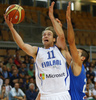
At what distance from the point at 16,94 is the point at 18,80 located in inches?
28.7

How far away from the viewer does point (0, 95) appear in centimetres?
920

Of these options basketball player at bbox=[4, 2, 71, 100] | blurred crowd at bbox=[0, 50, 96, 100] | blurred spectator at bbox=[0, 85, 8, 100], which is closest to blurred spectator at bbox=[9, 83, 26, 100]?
blurred crowd at bbox=[0, 50, 96, 100]

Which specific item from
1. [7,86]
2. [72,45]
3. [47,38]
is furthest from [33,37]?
[72,45]

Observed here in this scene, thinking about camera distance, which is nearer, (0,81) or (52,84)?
(52,84)

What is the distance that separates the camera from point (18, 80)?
10.2m

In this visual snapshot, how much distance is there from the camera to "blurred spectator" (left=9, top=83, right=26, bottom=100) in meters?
9.53

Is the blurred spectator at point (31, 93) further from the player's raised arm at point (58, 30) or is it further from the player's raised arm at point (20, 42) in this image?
the player's raised arm at point (20, 42)

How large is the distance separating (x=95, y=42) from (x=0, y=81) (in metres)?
7.45

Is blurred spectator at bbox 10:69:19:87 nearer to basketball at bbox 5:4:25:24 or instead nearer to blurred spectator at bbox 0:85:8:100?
blurred spectator at bbox 0:85:8:100

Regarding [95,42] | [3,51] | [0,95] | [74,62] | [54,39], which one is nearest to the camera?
[74,62]

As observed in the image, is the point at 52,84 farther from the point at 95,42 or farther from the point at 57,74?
the point at 95,42

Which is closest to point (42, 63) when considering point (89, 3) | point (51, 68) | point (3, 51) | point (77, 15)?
point (51, 68)

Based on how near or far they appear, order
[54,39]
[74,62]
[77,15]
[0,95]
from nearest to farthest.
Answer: [74,62] < [54,39] < [0,95] < [77,15]

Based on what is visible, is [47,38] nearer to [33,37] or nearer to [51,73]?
[51,73]
